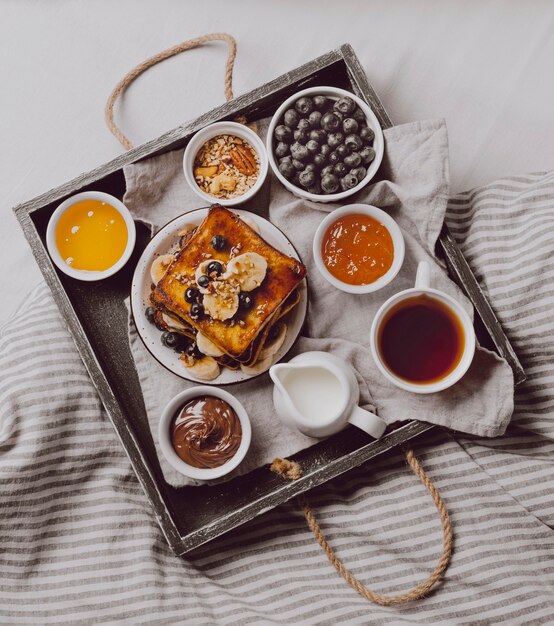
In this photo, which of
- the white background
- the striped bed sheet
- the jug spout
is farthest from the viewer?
the white background

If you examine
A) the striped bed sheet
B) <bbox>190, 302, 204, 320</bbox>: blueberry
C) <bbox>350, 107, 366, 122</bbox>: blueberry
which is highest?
<bbox>350, 107, 366, 122</bbox>: blueberry

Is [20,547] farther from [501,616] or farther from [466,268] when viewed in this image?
[466,268]

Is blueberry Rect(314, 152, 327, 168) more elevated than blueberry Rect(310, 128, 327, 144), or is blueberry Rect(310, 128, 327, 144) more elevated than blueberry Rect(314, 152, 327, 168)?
blueberry Rect(310, 128, 327, 144)

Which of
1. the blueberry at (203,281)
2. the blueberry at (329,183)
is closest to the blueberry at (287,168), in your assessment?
the blueberry at (329,183)

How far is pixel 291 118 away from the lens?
6.72 feet

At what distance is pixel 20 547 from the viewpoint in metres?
1.92

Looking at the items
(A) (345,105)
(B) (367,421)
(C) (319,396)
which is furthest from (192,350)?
(A) (345,105)

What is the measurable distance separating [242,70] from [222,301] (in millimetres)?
978

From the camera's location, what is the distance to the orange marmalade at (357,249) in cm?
199

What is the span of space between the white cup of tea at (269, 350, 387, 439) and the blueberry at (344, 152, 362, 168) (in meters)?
0.60

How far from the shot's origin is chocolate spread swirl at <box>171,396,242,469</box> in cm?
192

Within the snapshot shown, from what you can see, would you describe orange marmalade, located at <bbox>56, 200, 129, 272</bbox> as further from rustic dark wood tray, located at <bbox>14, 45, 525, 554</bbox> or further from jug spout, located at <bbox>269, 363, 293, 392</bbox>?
jug spout, located at <bbox>269, 363, 293, 392</bbox>

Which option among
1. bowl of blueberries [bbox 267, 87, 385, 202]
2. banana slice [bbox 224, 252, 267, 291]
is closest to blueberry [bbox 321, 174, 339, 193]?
bowl of blueberries [bbox 267, 87, 385, 202]

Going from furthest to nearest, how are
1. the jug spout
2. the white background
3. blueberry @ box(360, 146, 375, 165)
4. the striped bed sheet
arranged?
the white background, blueberry @ box(360, 146, 375, 165), the striped bed sheet, the jug spout
